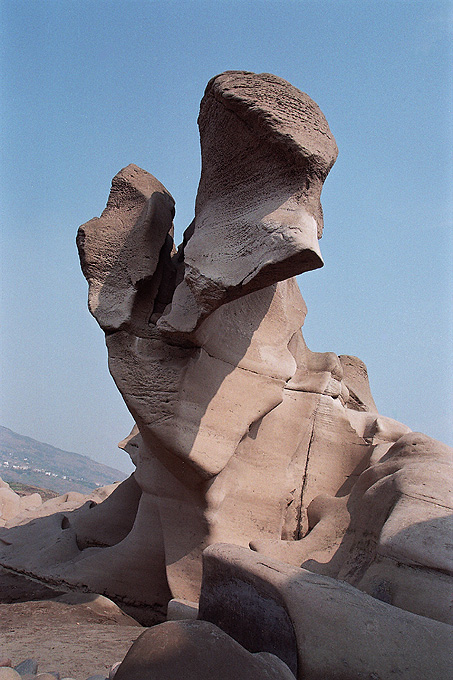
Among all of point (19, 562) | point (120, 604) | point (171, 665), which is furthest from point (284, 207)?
point (19, 562)

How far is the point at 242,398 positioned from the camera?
3428 mm

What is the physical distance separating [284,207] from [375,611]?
1.71m

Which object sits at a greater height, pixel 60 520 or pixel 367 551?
pixel 367 551

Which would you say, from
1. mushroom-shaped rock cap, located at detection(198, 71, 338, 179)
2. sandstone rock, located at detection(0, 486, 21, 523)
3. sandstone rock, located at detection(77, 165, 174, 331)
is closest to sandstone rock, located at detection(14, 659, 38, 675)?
sandstone rock, located at detection(77, 165, 174, 331)

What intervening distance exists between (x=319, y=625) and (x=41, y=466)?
2076 centimetres

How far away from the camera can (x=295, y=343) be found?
4270mm

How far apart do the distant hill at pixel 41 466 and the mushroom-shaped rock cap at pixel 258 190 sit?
505 inches

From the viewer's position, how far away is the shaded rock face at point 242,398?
2.68 m

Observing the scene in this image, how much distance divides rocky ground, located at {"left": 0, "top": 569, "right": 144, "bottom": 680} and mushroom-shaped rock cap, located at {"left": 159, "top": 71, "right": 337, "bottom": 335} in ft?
5.22

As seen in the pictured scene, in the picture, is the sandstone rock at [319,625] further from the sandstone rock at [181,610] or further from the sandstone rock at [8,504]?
the sandstone rock at [8,504]

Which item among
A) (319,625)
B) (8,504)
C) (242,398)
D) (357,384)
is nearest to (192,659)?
(319,625)

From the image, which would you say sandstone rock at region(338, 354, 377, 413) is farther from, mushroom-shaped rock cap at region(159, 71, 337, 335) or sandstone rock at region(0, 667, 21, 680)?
sandstone rock at region(0, 667, 21, 680)

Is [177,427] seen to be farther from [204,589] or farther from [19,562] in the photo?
[19,562]

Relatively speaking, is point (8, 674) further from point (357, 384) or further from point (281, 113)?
point (357, 384)
